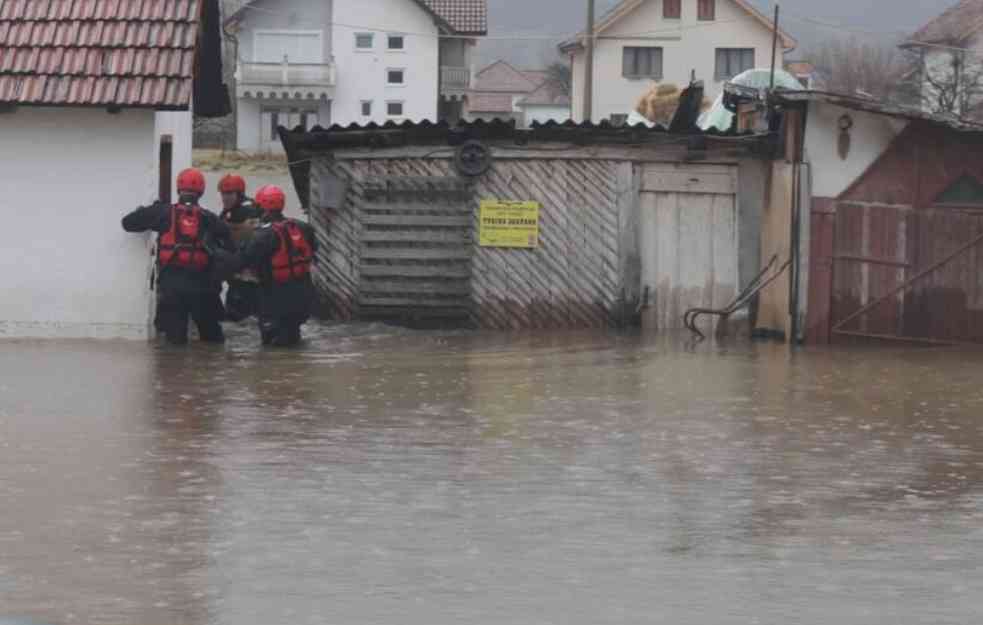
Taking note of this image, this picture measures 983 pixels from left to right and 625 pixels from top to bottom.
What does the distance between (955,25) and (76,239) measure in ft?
267

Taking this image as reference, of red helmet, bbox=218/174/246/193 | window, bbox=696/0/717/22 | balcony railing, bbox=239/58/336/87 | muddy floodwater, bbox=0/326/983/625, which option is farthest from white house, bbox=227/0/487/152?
muddy floodwater, bbox=0/326/983/625

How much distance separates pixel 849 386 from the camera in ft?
58.2

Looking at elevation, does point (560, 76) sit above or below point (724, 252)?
above

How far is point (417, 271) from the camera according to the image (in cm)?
2341

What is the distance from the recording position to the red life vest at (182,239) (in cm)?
1953

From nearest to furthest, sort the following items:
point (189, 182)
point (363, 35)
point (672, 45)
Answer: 1. point (189, 182)
2. point (672, 45)
3. point (363, 35)

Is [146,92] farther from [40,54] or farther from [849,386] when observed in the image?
[849,386]

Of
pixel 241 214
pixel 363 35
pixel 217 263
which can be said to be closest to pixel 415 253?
pixel 241 214

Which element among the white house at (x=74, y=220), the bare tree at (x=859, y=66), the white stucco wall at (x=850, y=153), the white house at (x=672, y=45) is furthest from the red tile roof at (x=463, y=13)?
the white house at (x=74, y=220)

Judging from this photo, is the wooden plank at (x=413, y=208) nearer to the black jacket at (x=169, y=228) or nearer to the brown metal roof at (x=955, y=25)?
the black jacket at (x=169, y=228)

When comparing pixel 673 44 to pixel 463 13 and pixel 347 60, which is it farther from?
pixel 347 60

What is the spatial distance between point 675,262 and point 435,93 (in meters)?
68.9

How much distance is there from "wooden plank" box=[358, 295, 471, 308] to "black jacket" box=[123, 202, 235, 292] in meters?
3.70

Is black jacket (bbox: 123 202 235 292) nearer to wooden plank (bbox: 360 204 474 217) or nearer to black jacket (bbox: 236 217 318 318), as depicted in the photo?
black jacket (bbox: 236 217 318 318)
